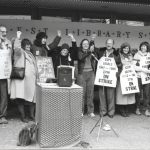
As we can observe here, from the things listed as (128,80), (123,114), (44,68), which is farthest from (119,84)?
(44,68)

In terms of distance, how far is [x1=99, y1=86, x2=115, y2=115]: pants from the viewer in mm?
9242

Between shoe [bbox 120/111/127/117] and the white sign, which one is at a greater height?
the white sign

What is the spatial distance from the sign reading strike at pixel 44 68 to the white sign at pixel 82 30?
1246 mm

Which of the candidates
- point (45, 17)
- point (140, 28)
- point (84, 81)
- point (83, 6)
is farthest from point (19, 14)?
point (140, 28)

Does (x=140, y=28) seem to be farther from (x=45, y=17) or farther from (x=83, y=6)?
(x=45, y=17)

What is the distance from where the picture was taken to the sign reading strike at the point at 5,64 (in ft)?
26.2

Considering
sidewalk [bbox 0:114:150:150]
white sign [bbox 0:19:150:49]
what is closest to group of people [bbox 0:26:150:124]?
sidewalk [bbox 0:114:150:150]

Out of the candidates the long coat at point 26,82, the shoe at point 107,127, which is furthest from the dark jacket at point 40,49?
the shoe at point 107,127

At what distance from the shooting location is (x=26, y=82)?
8.27m

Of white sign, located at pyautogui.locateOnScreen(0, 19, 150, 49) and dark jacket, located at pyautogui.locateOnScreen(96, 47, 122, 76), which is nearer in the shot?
dark jacket, located at pyautogui.locateOnScreen(96, 47, 122, 76)

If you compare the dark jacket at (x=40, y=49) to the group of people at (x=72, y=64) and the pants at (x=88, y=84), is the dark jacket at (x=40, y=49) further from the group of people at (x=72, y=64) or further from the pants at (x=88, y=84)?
the pants at (x=88, y=84)

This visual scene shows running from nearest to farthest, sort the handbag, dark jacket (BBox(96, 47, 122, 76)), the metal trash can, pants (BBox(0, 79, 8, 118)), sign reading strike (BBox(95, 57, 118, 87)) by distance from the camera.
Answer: the metal trash can
the handbag
pants (BBox(0, 79, 8, 118))
sign reading strike (BBox(95, 57, 118, 87))
dark jacket (BBox(96, 47, 122, 76))

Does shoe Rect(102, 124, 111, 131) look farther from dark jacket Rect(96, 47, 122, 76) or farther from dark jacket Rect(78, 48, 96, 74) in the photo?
dark jacket Rect(96, 47, 122, 76)

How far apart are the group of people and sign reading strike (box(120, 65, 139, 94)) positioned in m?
0.11
